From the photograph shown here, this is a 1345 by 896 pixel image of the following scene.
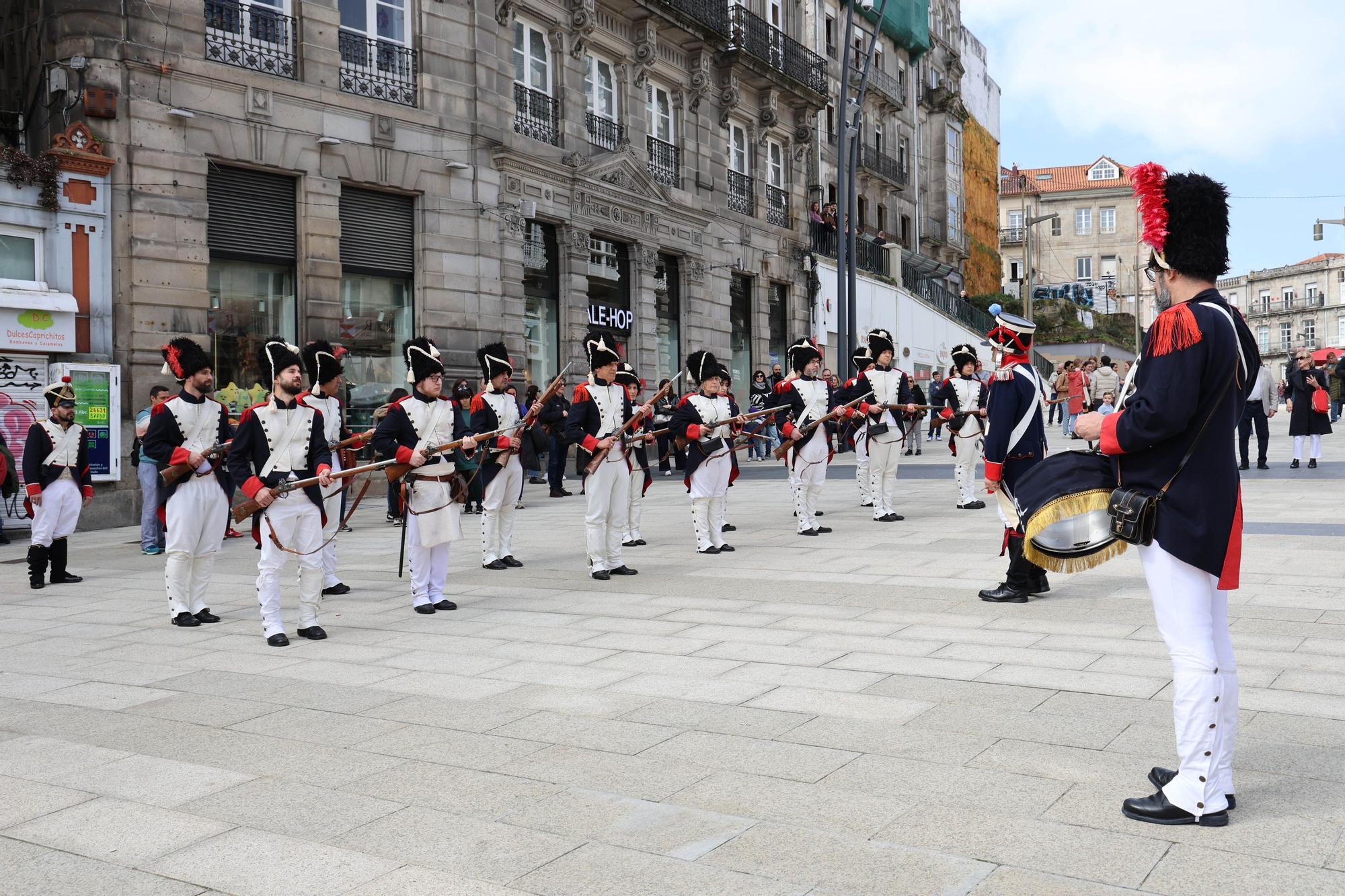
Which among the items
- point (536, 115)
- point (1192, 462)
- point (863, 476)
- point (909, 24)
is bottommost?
point (863, 476)

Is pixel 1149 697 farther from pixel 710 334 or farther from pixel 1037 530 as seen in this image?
pixel 710 334

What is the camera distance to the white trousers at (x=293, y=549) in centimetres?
789

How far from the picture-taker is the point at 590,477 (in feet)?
35.0

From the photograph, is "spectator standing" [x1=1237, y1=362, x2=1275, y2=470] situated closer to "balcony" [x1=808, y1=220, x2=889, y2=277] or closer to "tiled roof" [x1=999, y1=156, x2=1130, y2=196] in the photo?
"balcony" [x1=808, y1=220, x2=889, y2=277]

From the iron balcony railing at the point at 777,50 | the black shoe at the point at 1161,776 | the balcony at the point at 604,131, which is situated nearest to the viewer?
the black shoe at the point at 1161,776

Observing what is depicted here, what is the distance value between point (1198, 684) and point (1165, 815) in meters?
0.44

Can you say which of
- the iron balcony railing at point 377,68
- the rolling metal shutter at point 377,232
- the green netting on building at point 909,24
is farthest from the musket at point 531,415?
the green netting on building at point 909,24

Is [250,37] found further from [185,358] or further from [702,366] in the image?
[185,358]

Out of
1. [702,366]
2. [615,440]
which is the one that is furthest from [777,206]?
[615,440]

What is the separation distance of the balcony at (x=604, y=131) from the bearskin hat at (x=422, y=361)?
15634 mm

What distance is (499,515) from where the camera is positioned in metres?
11.4

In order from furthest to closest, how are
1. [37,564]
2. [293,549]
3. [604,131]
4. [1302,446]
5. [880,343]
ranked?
[604,131], [1302,446], [880,343], [37,564], [293,549]

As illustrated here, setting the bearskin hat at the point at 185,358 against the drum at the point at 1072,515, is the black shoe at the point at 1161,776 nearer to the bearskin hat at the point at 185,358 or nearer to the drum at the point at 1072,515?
the drum at the point at 1072,515

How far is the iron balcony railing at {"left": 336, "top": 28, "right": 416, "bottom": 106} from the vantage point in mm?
19062
